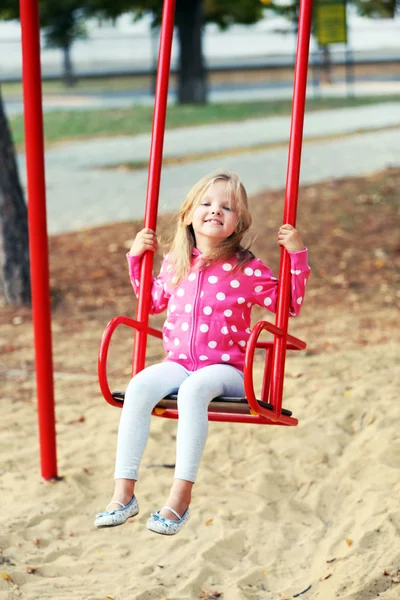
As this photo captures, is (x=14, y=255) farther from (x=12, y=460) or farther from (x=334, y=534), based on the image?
(x=334, y=534)

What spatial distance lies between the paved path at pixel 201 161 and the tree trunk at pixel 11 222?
264 cm

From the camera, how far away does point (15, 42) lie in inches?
1207

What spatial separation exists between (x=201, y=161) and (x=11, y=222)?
7239mm

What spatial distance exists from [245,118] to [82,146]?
4.36 m

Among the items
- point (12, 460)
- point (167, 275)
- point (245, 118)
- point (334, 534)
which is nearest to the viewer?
point (167, 275)

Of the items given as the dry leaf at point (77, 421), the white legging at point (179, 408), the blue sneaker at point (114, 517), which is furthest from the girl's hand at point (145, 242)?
the dry leaf at point (77, 421)

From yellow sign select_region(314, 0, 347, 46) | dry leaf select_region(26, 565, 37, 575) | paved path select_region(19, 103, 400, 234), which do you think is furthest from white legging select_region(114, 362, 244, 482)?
yellow sign select_region(314, 0, 347, 46)

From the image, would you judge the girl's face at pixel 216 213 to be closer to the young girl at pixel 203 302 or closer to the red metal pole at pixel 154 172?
the young girl at pixel 203 302

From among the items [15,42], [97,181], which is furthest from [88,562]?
[15,42]

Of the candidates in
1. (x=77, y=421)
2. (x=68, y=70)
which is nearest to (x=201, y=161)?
(x=77, y=421)

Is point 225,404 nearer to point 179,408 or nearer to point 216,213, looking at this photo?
point 179,408

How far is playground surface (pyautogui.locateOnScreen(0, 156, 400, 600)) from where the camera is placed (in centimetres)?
390

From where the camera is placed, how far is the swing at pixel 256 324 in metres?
3.06

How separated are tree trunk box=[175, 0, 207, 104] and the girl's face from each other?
66.9ft
